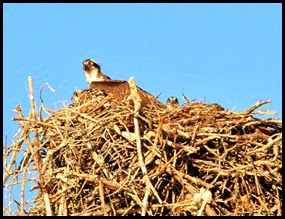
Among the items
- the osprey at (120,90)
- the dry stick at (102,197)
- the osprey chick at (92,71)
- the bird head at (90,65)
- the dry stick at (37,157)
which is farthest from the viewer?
the bird head at (90,65)

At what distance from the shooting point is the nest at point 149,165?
8.87 metres

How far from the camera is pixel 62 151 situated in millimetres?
9398

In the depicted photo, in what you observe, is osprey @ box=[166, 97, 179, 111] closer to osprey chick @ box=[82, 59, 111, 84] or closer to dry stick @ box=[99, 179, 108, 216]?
osprey chick @ box=[82, 59, 111, 84]

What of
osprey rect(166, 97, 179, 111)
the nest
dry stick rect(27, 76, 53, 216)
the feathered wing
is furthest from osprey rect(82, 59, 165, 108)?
dry stick rect(27, 76, 53, 216)

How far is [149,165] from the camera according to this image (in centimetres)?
927

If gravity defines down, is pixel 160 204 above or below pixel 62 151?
below

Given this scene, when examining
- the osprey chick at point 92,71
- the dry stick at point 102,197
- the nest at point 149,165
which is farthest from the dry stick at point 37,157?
the osprey chick at point 92,71

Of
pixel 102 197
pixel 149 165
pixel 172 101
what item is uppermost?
pixel 172 101

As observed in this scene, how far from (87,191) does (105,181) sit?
0.45 meters

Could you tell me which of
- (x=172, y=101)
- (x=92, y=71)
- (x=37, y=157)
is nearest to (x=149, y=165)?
(x=37, y=157)

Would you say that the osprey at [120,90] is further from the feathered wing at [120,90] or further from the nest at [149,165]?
the nest at [149,165]

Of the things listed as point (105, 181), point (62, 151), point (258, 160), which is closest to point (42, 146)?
point (62, 151)

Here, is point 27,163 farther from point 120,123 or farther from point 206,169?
point 206,169

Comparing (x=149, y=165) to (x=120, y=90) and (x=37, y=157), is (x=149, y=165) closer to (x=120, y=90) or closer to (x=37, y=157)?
(x=37, y=157)
